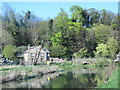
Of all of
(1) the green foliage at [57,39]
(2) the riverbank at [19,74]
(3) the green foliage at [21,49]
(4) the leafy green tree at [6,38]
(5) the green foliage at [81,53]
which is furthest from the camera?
(1) the green foliage at [57,39]

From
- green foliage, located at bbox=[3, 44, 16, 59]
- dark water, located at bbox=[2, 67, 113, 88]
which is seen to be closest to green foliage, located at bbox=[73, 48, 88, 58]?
green foliage, located at bbox=[3, 44, 16, 59]

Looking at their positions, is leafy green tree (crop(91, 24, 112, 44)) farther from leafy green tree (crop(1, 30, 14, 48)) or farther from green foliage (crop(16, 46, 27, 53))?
leafy green tree (crop(1, 30, 14, 48))

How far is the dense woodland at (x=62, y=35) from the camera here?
3694 cm

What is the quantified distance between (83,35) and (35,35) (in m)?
9.57

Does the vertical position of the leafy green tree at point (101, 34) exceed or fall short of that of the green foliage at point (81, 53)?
it exceeds it

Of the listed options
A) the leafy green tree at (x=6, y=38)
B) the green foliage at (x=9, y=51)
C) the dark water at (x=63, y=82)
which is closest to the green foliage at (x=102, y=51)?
the green foliage at (x=9, y=51)

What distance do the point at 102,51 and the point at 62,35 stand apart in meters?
8.01

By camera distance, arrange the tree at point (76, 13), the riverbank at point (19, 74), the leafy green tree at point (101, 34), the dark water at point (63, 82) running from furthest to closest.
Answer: the tree at point (76, 13), the leafy green tree at point (101, 34), the riverbank at point (19, 74), the dark water at point (63, 82)

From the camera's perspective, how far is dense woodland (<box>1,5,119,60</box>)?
121 ft

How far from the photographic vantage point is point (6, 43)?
3616 centimetres

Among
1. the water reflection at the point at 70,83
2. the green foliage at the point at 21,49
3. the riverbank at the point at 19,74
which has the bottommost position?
the water reflection at the point at 70,83

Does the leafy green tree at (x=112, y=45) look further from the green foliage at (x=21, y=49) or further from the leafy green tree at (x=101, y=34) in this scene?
the green foliage at (x=21, y=49)

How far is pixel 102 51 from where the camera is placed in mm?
37531

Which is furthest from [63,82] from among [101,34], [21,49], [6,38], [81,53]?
[101,34]
